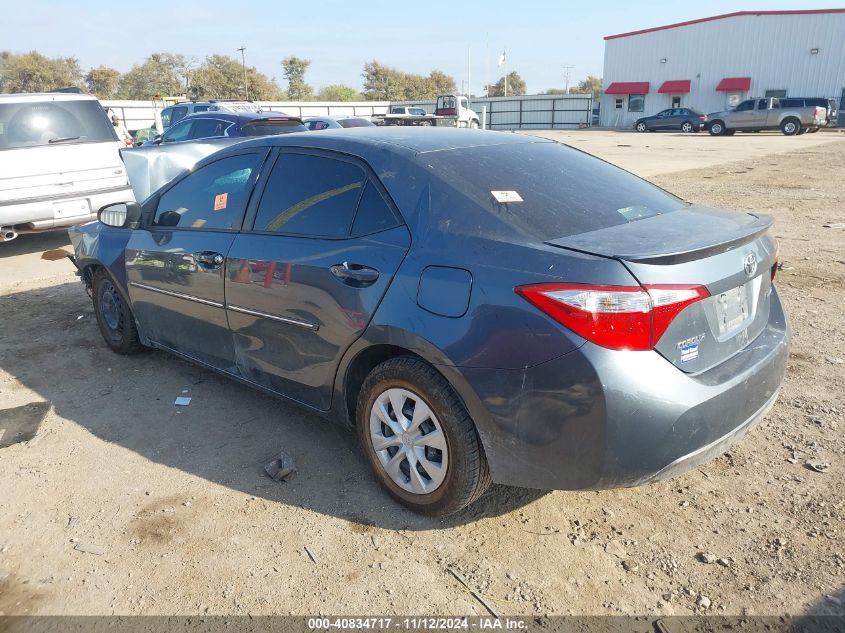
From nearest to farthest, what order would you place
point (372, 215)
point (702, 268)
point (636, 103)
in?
point (702, 268) < point (372, 215) < point (636, 103)

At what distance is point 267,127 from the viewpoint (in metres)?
10.3

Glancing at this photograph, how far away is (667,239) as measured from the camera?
260 cm

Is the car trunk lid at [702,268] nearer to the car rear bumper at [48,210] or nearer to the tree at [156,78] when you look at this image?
the car rear bumper at [48,210]

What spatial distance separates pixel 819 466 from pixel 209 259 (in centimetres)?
346

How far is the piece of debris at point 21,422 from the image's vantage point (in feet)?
12.7

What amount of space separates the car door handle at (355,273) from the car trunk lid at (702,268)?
0.82m

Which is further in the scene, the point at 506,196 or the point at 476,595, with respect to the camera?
the point at 506,196

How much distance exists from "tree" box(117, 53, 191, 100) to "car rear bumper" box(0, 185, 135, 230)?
2785 inches

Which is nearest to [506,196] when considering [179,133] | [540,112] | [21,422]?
[21,422]

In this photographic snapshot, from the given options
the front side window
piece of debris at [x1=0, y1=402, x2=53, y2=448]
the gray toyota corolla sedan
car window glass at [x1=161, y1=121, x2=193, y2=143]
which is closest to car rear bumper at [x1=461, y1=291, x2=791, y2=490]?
the gray toyota corolla sedan

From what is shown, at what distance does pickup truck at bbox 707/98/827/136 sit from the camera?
3169 cm

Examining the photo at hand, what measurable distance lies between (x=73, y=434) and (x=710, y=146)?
2693cm

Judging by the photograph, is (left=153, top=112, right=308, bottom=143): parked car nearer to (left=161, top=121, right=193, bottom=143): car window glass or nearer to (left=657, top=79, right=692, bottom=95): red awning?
(left=161, top=121, right=193, bottom=143): car window glass

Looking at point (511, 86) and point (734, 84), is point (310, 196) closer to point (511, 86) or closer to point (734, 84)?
point (734, 84)
